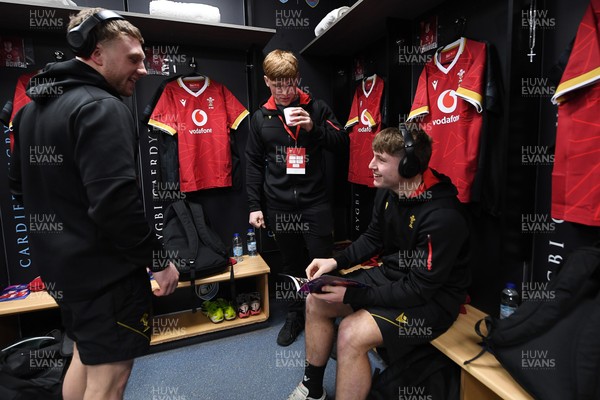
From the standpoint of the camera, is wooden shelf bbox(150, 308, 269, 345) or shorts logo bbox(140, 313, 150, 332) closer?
shorts logo bbox(140, 313, 150, 332)

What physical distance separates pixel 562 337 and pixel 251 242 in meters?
2.00

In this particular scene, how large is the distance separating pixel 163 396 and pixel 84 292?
3.41 ft

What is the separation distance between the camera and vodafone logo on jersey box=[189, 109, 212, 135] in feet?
7.70

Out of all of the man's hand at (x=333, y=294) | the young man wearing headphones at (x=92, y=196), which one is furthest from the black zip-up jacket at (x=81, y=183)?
the man's hand at (x=333, y=294)

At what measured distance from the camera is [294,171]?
6.53ft

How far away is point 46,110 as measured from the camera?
0.99 meters

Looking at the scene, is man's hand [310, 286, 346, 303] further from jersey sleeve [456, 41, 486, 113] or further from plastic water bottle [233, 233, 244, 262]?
plastic water bottle [233, 233, 244, 262]

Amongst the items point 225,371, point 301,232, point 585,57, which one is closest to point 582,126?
point 585,57

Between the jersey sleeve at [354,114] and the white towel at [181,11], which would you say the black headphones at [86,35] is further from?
the jersey sleeve at [354,114]

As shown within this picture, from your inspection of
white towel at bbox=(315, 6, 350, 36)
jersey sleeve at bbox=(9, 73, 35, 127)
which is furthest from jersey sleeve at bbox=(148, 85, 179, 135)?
white towel at bbox=(315, 6, 350, 36)

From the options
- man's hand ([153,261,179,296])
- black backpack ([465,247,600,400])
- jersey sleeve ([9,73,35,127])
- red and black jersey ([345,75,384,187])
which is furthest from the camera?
red and black jersey ([345,75,384,187])

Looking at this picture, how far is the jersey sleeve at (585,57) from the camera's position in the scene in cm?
107

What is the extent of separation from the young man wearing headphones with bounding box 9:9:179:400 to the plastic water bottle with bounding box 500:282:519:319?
4.98 ft

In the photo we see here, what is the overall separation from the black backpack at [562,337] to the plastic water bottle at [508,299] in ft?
1.49
